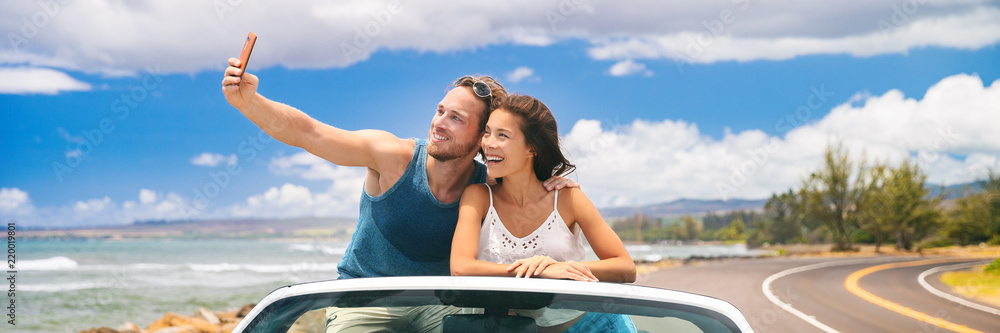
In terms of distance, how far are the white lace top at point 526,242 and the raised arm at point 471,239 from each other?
6 centimetres

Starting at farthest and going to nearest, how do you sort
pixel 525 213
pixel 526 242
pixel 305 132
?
pixel 305 132
pixel 525 213
pixel 526 242

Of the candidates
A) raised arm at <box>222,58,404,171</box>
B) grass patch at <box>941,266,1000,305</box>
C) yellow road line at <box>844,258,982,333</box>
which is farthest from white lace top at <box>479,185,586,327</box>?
grass patch at <box>941,266,1000,305</box>

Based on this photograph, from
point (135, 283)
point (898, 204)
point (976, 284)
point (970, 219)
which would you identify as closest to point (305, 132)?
point (976, 284)

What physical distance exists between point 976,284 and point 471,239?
2563cm

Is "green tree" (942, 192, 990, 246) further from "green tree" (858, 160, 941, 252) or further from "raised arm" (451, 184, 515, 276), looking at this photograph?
"raised arm" (451, 184, 515, 276)

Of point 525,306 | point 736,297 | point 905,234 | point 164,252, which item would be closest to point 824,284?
point 736,297

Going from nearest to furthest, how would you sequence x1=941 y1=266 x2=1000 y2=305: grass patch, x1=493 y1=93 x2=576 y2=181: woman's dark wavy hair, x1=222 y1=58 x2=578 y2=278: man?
1. x1=493 y1=93 x2=576 y2=181: woman's dark wavy hair
2. x1=222 y1=58 x2=578 y2=278: man
3. x1=941 y1=266 x2=1000 y2=305: grass patch

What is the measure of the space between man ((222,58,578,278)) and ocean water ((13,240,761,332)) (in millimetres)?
12906

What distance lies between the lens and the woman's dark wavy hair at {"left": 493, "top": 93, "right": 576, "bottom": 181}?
11.4 feet

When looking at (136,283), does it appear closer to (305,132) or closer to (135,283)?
(135,283)

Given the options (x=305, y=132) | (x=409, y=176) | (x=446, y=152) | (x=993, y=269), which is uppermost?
(x=305, y=132)

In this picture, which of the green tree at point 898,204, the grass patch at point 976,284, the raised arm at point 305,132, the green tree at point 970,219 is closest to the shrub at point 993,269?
the grass patch at point 976,284

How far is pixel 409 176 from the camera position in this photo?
3.80 meters

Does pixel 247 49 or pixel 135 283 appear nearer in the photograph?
pixel 247 49
